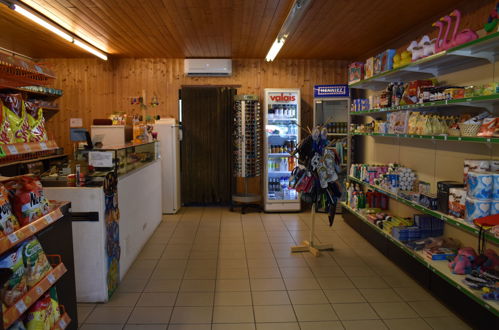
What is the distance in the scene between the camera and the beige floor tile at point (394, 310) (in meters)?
3.48

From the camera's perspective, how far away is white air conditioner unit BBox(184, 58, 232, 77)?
26.0 ft

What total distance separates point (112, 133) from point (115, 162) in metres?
3.16

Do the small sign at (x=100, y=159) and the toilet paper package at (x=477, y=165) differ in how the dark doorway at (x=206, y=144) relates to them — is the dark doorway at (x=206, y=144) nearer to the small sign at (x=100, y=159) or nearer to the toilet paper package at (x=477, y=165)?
the small sign at (x=100, y=159)

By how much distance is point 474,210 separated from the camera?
3230mm

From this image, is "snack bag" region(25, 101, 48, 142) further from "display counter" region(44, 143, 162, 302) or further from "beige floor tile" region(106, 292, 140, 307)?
"beige floor tile" region(106, 292, 140, 307)

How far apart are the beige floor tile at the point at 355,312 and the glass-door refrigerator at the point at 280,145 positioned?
4103 millimetres

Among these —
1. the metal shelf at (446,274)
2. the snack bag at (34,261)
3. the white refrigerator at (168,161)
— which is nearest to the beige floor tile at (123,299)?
the snack bag at (34,261)

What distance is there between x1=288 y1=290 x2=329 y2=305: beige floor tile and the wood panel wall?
16.2 feet

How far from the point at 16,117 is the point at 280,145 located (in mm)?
6225

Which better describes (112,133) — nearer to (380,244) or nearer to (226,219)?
(226,219)

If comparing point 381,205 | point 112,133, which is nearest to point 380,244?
point 381,205

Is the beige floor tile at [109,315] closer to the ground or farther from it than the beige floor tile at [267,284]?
closer to the ground

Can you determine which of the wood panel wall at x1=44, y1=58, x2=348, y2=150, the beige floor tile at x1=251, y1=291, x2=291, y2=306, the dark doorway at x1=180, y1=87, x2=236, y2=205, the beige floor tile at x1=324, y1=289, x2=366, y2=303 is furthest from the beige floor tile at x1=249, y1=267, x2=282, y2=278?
the wood panel wall at x1=44, y1=58, x2=348, y2=150

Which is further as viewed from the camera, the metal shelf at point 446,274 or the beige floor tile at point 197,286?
the beige floor tile at point 197,286
